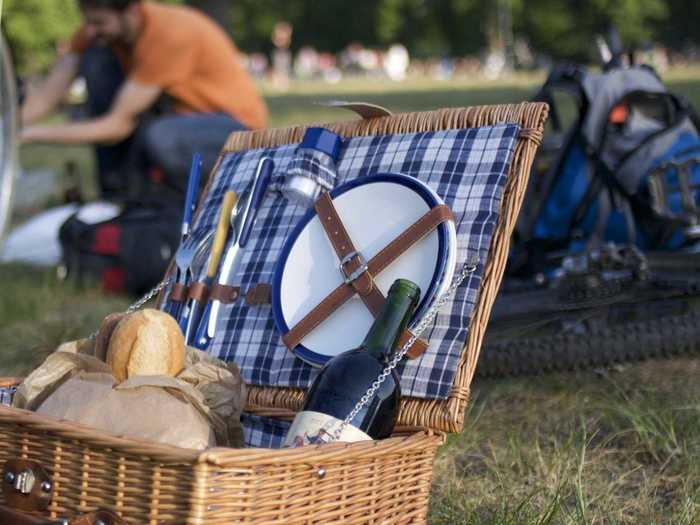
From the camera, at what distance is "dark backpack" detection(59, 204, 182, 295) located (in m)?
3.69

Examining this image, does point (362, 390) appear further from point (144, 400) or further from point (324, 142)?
point (324, 142)

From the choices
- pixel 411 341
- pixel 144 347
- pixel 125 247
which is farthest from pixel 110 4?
pixel 411 341

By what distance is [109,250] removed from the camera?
3768mm

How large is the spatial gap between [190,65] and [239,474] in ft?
11.3

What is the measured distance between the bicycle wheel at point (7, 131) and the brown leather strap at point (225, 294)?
67.3 inches

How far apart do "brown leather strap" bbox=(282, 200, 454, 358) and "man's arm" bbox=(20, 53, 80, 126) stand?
3.54 m

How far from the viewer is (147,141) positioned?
412 centimetres

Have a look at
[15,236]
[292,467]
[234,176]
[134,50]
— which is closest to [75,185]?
[15,236]

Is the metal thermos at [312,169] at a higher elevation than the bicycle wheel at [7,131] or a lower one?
higher

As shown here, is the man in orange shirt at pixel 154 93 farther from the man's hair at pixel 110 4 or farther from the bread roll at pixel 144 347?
the bread roll at pixel 144 347

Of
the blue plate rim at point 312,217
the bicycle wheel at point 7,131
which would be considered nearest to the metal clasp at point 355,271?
the blue plate rim at point 312,217

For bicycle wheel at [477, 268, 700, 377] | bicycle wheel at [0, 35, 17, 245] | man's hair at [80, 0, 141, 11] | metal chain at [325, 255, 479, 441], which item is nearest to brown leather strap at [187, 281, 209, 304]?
metal chain at [325, 255, 479, 441]

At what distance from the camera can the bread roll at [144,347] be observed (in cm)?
163

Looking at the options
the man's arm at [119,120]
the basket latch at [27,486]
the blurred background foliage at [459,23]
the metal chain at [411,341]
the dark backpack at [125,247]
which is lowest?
the blurred background foliage at [459,23]
